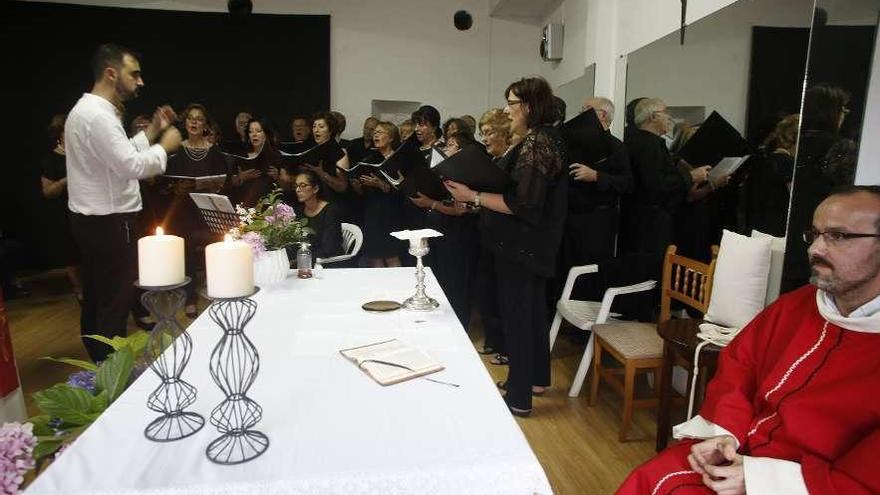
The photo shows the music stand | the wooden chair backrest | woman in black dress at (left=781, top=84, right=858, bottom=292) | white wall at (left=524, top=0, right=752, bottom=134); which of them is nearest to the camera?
woman in black dress at (left=781, top=84, right=858, bottom=292)

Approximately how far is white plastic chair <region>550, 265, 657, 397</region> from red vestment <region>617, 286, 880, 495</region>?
1.10 m

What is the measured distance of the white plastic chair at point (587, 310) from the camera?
267 cm

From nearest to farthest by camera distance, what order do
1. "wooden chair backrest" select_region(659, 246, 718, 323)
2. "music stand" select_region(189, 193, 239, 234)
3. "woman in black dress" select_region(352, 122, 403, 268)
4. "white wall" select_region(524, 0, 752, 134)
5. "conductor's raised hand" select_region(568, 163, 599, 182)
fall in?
"wooden chair backrest" select_region(659, 246, 718, 323) < "music stand" select_region(189, 193, 239, 234) < "white wall" select_region(524, 0, 752, 134) < "conductor's raised hand" select_region(568, 163, 599, 182) < "woman in black dress" select_region(352, 122, 403, 268)

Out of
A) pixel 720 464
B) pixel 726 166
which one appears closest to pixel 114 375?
pixel 720 464

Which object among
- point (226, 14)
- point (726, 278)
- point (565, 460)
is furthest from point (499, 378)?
point (226, 14)

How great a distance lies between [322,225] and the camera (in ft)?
11.1

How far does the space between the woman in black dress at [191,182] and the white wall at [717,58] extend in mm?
2814

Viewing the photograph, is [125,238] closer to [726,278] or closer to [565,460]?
[565,460]

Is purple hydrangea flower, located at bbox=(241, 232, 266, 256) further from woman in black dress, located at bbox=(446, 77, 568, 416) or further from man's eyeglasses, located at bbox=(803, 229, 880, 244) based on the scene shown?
man's eyeglasses, located at bbox=(803, 229, 880, 244)

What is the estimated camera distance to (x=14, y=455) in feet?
3.33

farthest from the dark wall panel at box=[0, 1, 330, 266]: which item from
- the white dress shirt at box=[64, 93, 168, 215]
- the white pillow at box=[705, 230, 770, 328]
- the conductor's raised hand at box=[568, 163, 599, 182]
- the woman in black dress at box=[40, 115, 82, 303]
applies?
the white pillow at box=[705, 230, 770, 328]

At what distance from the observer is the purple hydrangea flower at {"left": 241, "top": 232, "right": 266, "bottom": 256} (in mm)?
1988

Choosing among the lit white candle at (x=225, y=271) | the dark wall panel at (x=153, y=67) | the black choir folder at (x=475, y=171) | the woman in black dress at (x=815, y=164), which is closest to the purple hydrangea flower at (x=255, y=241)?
the black choir folder at (x=475, y=171)

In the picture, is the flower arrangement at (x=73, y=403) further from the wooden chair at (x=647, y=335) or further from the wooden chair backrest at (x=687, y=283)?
the wooden chair backrest at (x=687, y=283)
